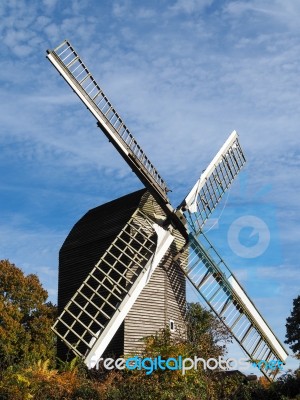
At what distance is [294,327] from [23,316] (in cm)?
2188

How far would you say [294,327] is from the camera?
170 ft

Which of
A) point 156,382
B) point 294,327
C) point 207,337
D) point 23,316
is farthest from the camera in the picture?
point 294,327

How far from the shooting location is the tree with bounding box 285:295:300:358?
5131cm

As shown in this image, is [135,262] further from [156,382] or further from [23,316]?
[23,316]

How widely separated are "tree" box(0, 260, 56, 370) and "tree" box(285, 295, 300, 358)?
19519 mm

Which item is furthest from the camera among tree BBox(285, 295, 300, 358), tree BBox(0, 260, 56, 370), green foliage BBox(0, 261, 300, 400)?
tree BBox(285, 295, 300, 358)

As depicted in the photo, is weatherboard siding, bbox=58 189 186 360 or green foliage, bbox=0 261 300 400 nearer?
green foliage, bbox=0 261 300 400

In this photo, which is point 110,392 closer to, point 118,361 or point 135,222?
point 118,361

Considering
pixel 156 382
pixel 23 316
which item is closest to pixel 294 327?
pixel 23 316

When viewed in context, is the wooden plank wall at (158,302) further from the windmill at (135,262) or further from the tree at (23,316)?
the tree at (23,316)

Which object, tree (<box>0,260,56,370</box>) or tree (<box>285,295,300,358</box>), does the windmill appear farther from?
tree (<box>285,295,300,358</box>)

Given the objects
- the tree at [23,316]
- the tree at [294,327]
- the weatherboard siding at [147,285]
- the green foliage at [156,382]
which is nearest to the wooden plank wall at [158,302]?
the weatherboard siding at [147,285]

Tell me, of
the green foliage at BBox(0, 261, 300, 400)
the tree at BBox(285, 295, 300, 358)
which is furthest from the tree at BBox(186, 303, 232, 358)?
the tree at BBox(285, 295, 300, 358)

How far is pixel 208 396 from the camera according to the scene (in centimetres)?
1997
